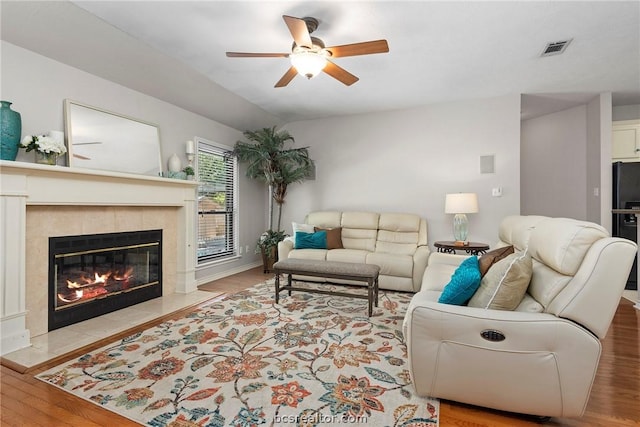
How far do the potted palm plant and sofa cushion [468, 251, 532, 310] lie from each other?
3.62 meters

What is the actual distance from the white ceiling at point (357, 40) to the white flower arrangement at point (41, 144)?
77 centimetres

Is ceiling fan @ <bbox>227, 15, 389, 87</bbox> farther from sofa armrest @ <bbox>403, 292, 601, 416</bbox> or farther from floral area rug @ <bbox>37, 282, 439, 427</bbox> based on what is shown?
floral area rug @ <bbox>37, 282, 439, 427</bbox>

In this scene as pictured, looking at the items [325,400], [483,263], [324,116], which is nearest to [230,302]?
[325,400]

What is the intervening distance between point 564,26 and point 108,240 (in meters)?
4.65

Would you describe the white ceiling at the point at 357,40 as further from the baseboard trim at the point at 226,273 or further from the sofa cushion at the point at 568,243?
the baseboard trim at the point at 226,273

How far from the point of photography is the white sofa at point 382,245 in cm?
378

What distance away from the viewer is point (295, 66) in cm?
240

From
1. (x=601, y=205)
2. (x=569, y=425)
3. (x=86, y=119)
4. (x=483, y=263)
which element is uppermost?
(x=86, y=119)

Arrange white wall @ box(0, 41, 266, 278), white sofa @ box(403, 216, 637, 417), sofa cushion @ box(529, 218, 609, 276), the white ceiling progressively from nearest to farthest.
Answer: white sofa @ box(403, 216, 637, 417)
sofa cushion @ box(529, 218, 609, 276)
the white ceiling
white wall @ box(0, 41, 266, 278)

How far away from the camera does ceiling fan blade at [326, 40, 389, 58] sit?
2.14 metres

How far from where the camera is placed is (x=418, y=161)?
4.71 meters

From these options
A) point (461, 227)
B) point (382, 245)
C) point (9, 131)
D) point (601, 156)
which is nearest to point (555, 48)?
point (461, 227)

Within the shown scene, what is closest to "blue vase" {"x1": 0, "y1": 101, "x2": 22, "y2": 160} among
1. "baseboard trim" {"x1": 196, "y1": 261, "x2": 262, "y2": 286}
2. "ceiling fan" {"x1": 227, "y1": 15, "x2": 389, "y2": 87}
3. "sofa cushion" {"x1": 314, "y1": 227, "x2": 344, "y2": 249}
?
"ceiling fan" {"x1": 227, "y1": 15, "x2": 389, "y2": 87}

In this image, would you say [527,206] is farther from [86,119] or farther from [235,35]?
[86,119]
